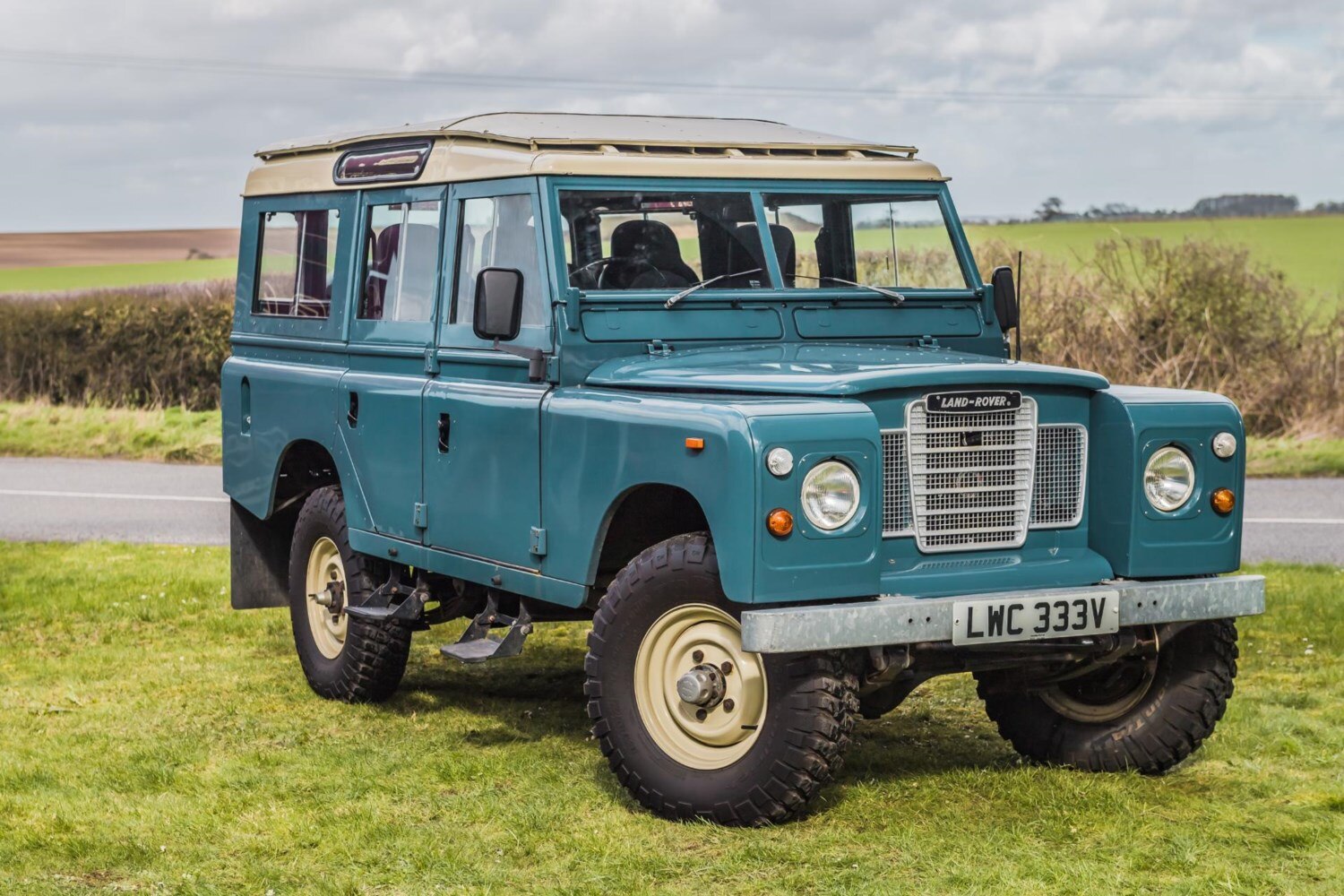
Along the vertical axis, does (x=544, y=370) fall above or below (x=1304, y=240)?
below

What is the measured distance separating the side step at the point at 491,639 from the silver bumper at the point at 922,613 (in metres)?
1.59

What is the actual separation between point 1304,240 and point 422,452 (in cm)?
4615

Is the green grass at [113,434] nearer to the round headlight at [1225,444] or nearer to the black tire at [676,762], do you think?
the black tire at [676,762]

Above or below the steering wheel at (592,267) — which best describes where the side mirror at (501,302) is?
below

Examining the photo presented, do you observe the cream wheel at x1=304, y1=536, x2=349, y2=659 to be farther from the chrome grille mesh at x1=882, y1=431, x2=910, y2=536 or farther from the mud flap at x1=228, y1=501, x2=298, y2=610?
the chrome grille mesh at x1=882, y1=431, x2=910, y2=536

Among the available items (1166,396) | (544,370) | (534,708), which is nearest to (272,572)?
(534,708)

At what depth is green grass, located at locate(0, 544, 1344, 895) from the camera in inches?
209

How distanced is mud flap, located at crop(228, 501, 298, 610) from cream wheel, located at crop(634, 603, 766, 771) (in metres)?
3.73

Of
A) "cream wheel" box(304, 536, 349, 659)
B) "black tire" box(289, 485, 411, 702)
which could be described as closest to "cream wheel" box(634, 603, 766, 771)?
"black tire" box(289, 485, 411, 702)

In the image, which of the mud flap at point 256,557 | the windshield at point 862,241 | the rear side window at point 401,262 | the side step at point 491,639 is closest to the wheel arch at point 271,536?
the mud flap at point 256,557

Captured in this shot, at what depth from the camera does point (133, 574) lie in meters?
11.4

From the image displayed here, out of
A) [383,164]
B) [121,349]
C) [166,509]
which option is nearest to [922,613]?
[383,164]

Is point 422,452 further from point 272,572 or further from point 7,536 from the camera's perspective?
point 7,536

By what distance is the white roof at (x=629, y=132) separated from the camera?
707cm
